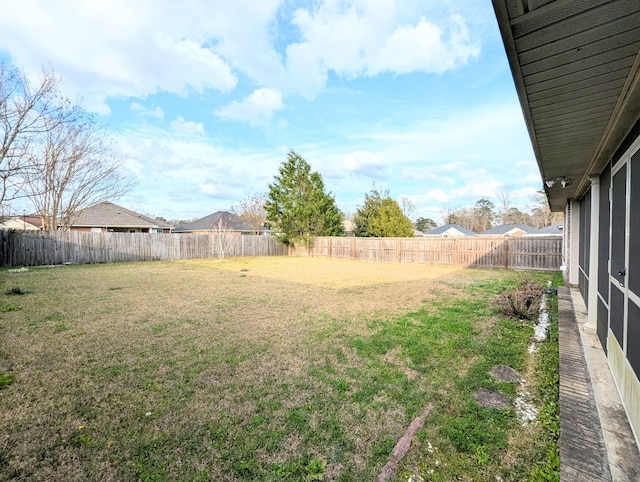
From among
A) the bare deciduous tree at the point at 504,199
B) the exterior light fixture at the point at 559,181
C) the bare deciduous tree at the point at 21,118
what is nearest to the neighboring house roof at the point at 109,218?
the bare deciduous tree at the point at 21,118

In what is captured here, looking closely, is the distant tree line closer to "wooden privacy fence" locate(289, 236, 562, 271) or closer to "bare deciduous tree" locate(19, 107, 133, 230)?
"wooden privacy fence" locate(289, 236, 562, 271)

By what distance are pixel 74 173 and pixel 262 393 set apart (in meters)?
18.0

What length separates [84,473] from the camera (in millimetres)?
1652

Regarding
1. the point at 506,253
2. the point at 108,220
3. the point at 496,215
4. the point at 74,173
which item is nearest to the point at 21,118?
the point at 74,173

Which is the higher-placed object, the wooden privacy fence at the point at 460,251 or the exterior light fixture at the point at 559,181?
the exterior light fixture at the point at 559,181

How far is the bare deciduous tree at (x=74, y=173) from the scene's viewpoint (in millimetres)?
13758

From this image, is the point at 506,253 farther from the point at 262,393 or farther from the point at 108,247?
the point at 108,247

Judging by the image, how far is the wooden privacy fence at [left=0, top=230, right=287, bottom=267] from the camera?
462 inches

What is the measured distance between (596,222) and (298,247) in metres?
17.0

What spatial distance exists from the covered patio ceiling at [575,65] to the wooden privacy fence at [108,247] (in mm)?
16058

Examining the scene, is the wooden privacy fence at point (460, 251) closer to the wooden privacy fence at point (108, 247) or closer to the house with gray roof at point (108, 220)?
the wooden privacy fence at point (108, 247)

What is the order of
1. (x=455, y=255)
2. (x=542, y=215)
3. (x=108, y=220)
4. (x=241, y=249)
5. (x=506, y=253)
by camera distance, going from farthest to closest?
(x=542, y=215) < (x=108, y=220) < (x=241, y=249) < (x=455, y=255) < (x=506, y=253)

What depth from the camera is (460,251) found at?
1370 cm

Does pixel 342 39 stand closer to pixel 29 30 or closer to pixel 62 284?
pixel 29 30
